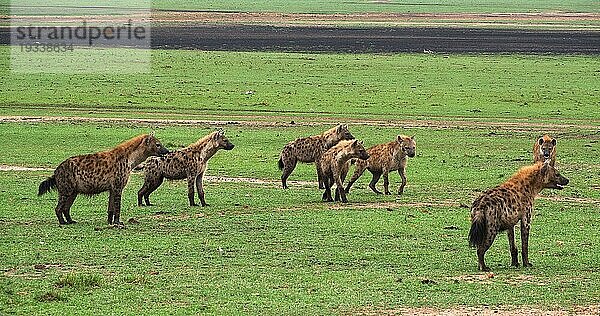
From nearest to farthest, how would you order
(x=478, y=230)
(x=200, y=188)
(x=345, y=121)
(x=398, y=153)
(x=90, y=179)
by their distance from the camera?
(x=478, y=230)
(x=90, y=179)
(x=200, y=188)
(x=398, y=153)
(x=345, y=121)

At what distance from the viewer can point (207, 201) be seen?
1506 cm

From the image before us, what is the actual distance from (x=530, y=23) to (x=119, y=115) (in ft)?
166

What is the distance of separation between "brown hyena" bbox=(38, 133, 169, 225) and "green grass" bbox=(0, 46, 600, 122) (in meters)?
13.3

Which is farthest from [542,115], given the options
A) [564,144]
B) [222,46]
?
[222,46]

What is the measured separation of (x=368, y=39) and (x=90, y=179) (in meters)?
43.0

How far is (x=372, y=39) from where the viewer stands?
55.2 meters

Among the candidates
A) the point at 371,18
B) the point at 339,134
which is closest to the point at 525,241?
the point at 339,134

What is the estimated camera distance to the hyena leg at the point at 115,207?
12812 millimetres

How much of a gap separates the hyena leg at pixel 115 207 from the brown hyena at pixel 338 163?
10.4ft

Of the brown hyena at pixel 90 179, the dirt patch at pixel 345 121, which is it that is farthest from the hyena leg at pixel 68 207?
the dirt patch at pixel 345 121

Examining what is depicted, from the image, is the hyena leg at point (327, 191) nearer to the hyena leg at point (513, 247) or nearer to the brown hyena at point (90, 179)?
the brown hyena at point (90, 179)

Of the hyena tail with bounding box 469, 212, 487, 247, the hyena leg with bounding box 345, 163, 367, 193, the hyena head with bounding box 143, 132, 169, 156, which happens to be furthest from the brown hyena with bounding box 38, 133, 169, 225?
the hyena tail with bounding box 469, 212, 487, 247

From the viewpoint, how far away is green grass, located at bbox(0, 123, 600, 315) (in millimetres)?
9430

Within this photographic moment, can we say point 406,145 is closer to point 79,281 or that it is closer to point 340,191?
point 340,191
